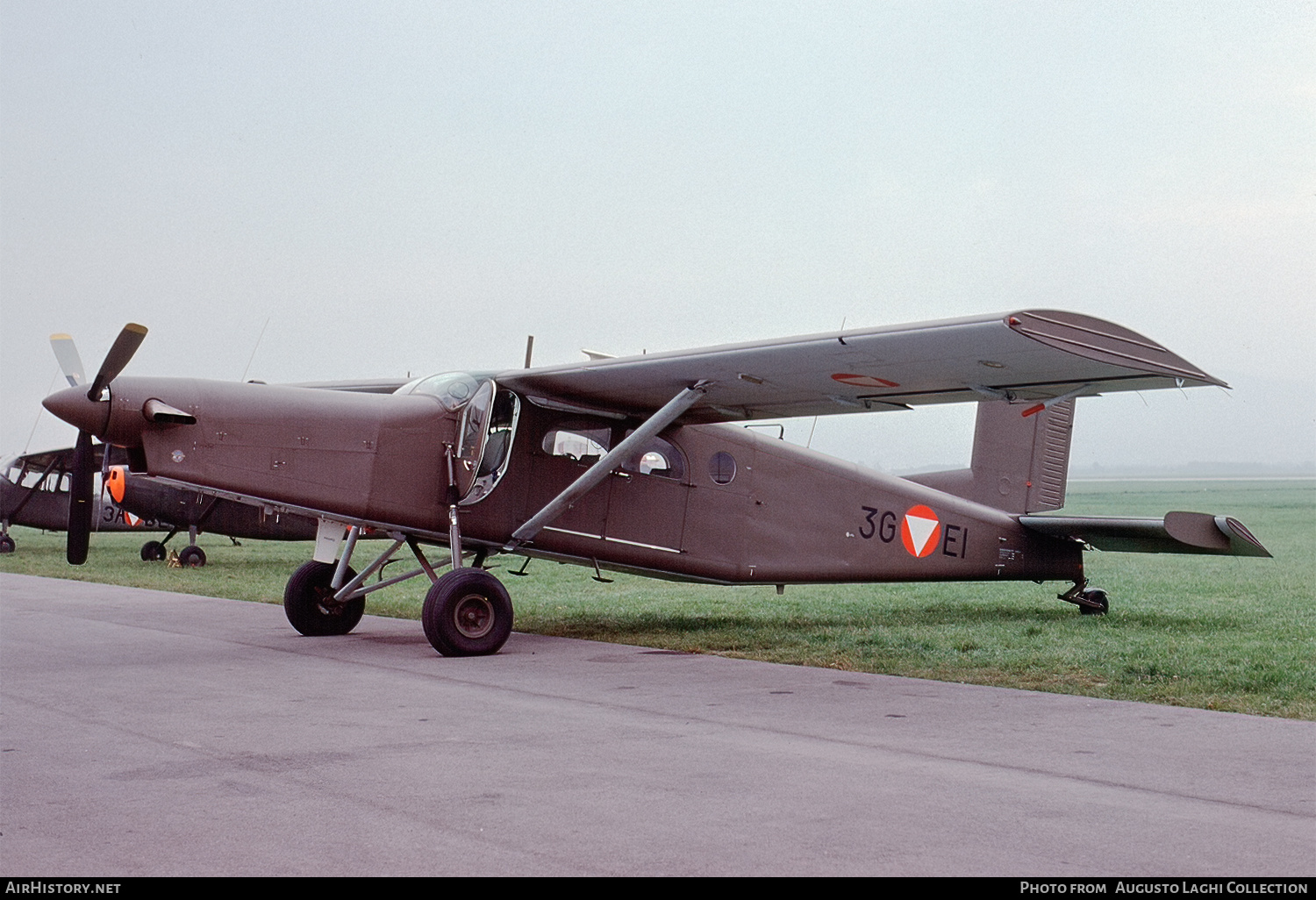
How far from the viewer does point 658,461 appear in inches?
486

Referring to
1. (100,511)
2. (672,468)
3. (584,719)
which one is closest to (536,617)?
(672,468)

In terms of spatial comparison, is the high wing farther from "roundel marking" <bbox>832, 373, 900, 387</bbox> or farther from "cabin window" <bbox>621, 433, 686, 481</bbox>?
"cabin window" <bbox>621, 433, 686, 481</bbox>

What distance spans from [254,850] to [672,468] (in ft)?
27.2

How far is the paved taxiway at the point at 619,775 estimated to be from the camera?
4324mm

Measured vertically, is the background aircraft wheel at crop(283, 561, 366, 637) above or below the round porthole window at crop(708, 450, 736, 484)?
below

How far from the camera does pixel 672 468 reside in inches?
489

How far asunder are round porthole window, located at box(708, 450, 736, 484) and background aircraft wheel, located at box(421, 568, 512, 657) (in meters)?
2.81

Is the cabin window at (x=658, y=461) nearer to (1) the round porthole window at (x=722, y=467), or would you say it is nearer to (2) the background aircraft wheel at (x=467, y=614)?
(1) the round porthole window at (x=722, y=467)

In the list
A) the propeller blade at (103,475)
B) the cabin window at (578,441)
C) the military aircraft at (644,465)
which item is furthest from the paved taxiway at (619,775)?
the propeller blade at (103,475)

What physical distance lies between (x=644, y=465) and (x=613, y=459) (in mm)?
1118

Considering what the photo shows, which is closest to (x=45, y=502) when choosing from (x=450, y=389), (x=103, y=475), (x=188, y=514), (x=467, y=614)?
(x=188, y=514)

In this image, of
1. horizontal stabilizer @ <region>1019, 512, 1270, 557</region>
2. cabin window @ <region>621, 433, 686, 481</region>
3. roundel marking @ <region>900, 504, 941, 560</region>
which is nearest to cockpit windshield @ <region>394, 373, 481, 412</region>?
cabin window @ <region>621, 433, 686, 481</region>

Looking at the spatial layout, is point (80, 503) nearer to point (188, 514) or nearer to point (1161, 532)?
point (1161, 532)

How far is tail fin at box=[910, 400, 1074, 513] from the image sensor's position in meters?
15.0
